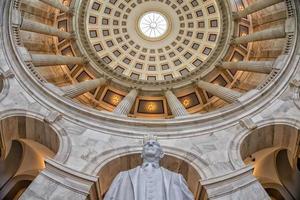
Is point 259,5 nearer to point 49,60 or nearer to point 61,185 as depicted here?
point 49,60

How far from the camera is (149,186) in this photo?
8.98 m

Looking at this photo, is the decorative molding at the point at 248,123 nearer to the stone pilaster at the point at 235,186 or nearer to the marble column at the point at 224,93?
the stone pilaster at the point at 235,186

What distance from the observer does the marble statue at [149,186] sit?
8828mm

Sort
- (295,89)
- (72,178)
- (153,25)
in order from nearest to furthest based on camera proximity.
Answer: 1. (72,178)
2. (295,89)
3. (153,25)

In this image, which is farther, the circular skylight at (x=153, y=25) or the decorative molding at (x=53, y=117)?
the circular skylight at (x=153, y=25)

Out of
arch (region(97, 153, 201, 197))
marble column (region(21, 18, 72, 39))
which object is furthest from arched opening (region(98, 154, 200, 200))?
marble column (region(21, 18, 72, 39))

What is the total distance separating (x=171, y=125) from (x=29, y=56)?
861 centimetres

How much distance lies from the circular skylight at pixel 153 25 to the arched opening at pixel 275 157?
62.8ft

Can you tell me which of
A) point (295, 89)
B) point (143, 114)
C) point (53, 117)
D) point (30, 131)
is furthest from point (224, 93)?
point (30, 131)

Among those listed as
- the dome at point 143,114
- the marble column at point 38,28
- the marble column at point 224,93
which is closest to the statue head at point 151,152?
the dome at point 143,114

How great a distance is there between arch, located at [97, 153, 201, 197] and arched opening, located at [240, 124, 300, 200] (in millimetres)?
2959

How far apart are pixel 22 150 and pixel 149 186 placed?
14.3 metres

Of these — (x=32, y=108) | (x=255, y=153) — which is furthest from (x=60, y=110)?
(x=255, y=153)

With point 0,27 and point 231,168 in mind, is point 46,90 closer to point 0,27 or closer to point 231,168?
point 0,27
